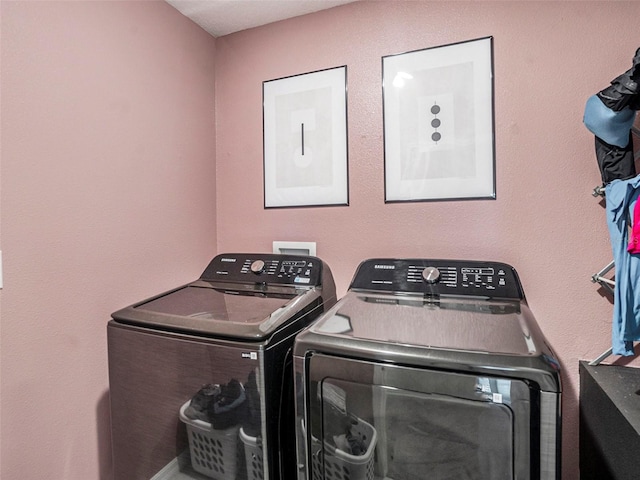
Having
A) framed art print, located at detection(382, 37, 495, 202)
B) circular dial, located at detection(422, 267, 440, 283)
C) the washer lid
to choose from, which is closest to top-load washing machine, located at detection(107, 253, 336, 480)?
the washer lid

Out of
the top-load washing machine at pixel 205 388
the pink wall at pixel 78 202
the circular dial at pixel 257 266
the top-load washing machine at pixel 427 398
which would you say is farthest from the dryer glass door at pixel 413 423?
the pink wall at pixel 78 202

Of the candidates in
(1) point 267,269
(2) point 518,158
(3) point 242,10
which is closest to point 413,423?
(1) point 267,269

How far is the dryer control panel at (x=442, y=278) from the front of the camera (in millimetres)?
1435

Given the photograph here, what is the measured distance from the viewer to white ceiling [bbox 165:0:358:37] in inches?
72.6

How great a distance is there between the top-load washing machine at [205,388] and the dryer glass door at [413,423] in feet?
0.54

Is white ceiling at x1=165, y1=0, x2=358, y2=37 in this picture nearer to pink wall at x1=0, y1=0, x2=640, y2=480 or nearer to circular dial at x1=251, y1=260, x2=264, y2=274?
pink wall at x1=0, y1=0, x2=640, y2=480

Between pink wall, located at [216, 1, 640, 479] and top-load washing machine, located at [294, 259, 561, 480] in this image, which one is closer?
top-load washing machine, located at [294, 259, 561, 480]

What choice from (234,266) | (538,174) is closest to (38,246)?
(234,266)

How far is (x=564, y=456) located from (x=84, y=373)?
200cm

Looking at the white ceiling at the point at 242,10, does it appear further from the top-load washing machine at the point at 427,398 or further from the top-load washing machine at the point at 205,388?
the top-load washing machine at the point at 427,398

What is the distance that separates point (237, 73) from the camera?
2.12 m

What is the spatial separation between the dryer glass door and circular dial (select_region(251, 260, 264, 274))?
741 millimetres

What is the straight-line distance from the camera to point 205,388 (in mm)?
1175

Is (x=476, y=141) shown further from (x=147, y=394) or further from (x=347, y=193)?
(x=147, y=394)
